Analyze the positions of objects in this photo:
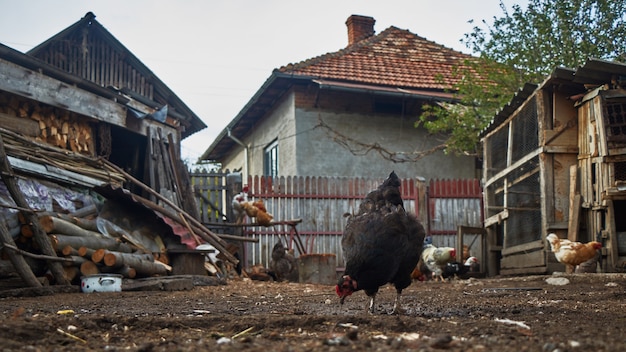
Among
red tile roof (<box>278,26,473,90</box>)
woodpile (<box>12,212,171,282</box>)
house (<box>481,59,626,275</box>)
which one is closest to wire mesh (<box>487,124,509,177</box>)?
house (<box>481,59,626,275</box>)

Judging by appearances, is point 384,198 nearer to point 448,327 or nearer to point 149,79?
point 448,327

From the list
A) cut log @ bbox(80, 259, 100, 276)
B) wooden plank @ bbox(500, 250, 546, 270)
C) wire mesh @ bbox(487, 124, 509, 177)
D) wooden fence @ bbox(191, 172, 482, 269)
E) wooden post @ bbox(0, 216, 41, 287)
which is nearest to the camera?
wooden post @ bbox(0, 216, 41, 287)

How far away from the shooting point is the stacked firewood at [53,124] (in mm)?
11469

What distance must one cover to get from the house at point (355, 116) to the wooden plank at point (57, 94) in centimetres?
524

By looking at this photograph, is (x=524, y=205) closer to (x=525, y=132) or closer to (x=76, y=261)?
(x=525, y=132)

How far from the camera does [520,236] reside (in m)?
12.0

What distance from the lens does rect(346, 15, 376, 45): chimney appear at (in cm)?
2337

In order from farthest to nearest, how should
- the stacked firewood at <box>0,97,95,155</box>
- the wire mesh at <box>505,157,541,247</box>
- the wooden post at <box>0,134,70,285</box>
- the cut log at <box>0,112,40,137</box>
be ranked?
the stacked firewood at <box>0,97,95,155</box> → the wire mesh at <box>505,157,541,247</box> → the cut log at <box>0,112,40,137</box> → the wooden post at <box>0,134,70,285</box>

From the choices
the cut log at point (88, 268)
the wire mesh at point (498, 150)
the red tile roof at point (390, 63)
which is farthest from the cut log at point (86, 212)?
the red tile roof at point (390, 63)

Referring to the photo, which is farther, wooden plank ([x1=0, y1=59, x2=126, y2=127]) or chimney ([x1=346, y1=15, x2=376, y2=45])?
chimney ([x1=346, y1=15, x2=376, y2=45])

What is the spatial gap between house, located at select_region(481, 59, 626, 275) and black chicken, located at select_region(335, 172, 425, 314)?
16.4ft

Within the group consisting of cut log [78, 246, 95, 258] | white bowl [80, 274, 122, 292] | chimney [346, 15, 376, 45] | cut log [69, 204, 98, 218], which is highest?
chimney [346, 15, 376, 45]

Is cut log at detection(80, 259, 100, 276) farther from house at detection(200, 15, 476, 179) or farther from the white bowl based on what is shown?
house at detection(200, 15, 476, 179)

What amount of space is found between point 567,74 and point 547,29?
18.3 ft
